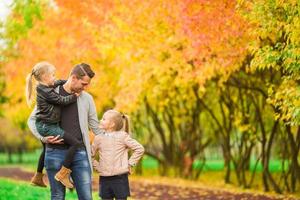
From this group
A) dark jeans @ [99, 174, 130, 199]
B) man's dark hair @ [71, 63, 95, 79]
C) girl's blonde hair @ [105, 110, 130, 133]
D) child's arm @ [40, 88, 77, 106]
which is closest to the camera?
child's arm @ [40, 88, 77, 106]

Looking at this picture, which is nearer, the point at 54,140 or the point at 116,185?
the point at 54,140

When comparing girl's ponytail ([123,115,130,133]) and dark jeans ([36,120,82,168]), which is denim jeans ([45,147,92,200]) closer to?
dark jeans ([36,120,82,168])

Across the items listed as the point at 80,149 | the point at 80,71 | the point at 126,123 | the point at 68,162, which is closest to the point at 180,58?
the point at 126,123

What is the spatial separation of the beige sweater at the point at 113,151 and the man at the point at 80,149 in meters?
0.59

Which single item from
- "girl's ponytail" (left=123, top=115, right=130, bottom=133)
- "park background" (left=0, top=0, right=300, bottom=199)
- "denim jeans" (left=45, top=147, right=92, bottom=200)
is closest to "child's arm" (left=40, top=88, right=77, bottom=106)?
"denim jeans" (left=45, top=147, right=92, bottom=200)

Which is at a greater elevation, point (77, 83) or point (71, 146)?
point (77, 83)

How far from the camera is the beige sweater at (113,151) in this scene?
29.9 feet

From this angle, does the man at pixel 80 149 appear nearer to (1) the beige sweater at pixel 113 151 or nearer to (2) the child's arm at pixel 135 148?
(1) the beige sweater at pixel 113 151

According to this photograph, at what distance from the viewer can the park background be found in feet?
43.6

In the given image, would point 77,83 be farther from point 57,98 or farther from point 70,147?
point 70,147

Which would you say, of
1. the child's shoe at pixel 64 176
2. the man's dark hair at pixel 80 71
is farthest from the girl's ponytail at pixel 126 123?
the child's shoe at pixel 64 176

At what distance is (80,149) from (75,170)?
0.26 m

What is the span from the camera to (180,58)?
1897 centimetres

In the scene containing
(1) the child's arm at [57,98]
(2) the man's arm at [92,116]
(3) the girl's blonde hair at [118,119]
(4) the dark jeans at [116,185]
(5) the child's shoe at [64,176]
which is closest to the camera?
(5) the child's shoe at [64,176]
